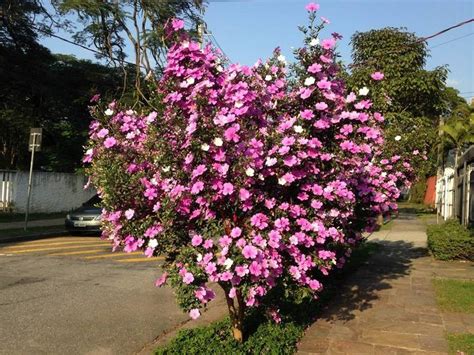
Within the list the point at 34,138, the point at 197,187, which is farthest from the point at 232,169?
the point at 34,138

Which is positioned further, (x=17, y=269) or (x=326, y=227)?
(x=17, y=269)

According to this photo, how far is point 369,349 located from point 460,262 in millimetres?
6453

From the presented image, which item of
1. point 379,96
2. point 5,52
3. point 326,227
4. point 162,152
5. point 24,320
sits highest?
point 5,52

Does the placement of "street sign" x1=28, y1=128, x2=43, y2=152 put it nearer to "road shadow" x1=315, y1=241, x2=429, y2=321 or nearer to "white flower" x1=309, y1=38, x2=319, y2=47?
"road shadow" x1=315, y1=241, x2=429, y2=321

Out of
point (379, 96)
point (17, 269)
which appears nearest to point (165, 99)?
point (379, 96)

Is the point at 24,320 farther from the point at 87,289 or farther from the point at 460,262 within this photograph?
the point at 460,262

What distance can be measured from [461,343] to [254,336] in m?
2.14

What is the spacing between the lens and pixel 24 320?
244 inches

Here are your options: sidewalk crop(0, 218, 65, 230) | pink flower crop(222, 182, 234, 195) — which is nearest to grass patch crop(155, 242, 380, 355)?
pink flower crop(222, 182, 234, 195)

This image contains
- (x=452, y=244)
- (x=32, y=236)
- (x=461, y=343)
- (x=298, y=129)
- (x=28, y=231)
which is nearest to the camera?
(x=298, y=129)

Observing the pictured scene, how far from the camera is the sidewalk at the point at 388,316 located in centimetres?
515

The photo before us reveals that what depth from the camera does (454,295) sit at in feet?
24.2

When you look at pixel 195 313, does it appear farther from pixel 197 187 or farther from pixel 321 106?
pixel 321 106

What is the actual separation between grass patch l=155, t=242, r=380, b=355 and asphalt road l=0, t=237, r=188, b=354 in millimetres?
714
